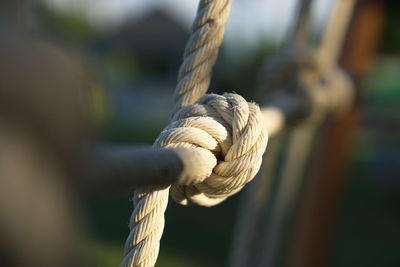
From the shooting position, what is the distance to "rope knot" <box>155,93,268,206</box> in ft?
1.56

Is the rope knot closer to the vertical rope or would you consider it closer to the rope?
the vertical rope

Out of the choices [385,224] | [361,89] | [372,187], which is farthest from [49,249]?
[372,187]

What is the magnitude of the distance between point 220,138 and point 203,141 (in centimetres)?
3

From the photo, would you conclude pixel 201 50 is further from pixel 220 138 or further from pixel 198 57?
pixel 220 138

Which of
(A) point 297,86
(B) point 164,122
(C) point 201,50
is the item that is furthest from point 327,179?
(B) point 164,122

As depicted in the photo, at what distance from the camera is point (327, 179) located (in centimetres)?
136

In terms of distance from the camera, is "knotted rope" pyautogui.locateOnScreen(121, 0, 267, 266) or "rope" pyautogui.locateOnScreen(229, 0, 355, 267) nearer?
"knotted rope" pyautogui.locateOnScreen(121, 0, 267, 266)

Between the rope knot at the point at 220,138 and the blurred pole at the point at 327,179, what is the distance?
86 cm

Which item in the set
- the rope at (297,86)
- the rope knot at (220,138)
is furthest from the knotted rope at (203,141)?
the rope at (297,86)

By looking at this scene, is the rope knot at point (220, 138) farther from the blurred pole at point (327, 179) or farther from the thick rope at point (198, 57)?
the blurred pole at point (327, 179)

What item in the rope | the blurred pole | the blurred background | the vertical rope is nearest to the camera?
the blurred background

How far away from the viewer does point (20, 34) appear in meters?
0.21

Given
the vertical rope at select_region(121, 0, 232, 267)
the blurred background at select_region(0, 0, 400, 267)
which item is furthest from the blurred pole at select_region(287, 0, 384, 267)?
the vertical rope at select_region(121, 0, 232, 267)

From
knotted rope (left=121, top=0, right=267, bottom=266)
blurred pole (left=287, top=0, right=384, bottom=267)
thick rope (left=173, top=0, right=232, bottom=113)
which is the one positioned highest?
Answer: blurred pole (left=287, top=0, right=384, bottom=267)
